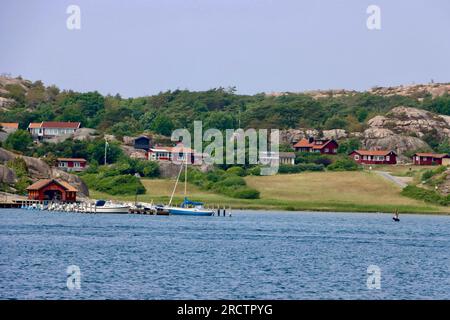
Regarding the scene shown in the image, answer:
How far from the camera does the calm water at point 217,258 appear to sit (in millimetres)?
61062

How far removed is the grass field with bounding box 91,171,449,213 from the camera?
517ft

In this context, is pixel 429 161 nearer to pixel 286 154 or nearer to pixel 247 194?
pixel 286 154

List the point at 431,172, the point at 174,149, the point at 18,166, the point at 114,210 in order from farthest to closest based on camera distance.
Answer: the point at 174,149 < the point at 431,172 < the point at 18,166 < the point at 114,210

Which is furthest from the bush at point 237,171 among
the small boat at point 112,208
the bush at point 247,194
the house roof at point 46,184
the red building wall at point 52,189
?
the small boat at point 112,208

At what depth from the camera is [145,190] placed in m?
166

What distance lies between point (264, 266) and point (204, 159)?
376 feet

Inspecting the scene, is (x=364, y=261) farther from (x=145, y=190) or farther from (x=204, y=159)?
(x=204, y=159)

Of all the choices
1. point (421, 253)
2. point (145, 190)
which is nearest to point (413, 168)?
point (145, 190)

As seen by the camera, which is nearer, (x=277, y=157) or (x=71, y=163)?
(x=71, y=163)

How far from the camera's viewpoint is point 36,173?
541 ft

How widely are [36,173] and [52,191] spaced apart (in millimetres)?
10715

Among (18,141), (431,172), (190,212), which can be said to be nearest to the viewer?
(190,212)

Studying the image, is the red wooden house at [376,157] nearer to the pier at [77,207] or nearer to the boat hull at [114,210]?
the pier at [77,207]

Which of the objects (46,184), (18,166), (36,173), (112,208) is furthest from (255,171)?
(112,208)
